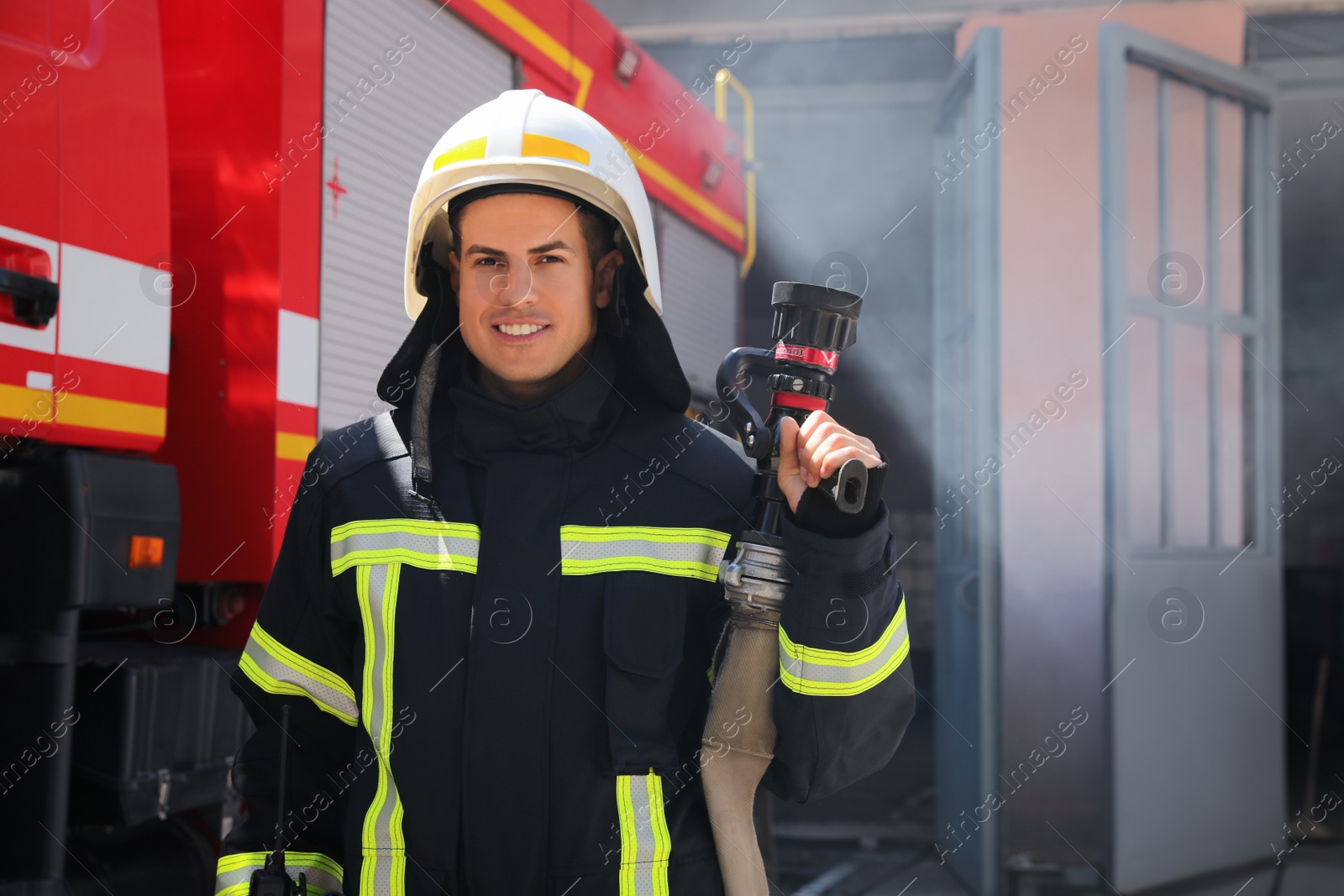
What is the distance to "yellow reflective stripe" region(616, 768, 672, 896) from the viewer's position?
134 centimetres

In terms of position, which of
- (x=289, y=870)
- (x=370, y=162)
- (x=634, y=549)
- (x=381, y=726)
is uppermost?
(x=370, y=162)

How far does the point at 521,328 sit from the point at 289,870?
0.81 m

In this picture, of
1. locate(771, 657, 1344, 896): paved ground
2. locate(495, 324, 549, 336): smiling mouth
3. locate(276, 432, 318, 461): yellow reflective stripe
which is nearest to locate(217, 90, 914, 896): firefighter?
locate(495, 324, 549, 336): smiling mouth

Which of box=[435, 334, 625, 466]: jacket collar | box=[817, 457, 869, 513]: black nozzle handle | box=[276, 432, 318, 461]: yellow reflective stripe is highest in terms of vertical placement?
box=[276, 432, 318, 461]: yellow reflective stripe

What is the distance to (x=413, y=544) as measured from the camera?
1472mm

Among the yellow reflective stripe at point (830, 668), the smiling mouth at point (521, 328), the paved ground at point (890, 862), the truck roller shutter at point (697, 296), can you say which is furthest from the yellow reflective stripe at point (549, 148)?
the paved ground at point (890, 862)

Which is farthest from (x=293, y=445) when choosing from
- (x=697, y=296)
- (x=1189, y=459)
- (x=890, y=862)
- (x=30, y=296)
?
(x=1189, y=459)

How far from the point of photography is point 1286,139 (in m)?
7.02

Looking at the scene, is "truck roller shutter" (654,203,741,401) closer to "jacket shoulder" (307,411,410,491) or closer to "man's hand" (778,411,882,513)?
"jacket shoulder" (307,411,410,491)

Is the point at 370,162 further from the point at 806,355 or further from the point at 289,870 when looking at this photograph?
the point at 289,870

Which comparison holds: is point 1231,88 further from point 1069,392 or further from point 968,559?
point 968,559

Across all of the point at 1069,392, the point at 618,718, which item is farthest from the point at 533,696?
the point at 1069,392

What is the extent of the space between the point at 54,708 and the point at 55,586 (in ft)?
0.74

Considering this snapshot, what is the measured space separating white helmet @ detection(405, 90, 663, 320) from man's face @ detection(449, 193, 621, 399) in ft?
0.12
